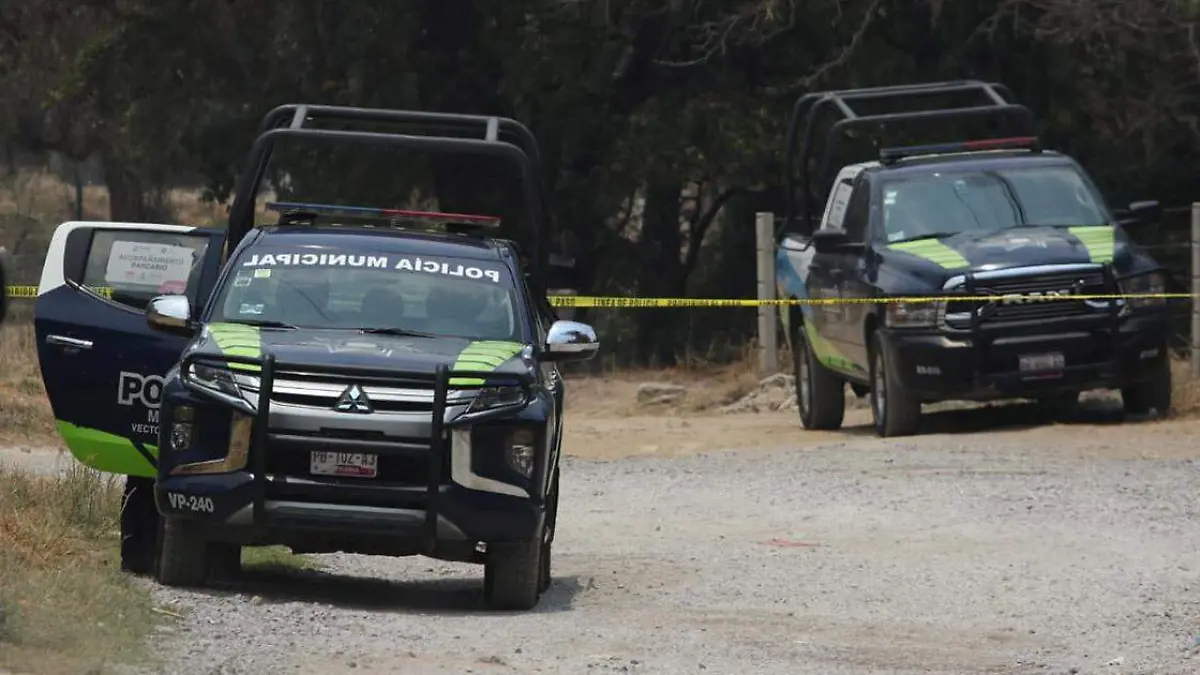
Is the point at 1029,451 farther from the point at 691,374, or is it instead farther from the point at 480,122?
the point at 691,374

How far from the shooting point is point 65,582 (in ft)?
29.9

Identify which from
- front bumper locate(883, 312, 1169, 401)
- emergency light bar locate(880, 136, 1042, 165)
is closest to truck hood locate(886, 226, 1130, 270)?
front bumper locate(883, 312, 1169, 401)

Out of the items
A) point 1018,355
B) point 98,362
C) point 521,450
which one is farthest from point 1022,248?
point 98,362

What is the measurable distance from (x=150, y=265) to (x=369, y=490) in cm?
227

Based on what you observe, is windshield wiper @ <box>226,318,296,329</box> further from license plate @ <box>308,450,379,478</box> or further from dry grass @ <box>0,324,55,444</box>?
dry grass @ <box>0,324,55,444</box>

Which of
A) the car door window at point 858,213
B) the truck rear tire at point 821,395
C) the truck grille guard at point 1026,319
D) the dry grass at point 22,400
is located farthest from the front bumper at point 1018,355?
the dry grass at point 22,400

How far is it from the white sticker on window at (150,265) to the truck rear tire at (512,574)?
2395 millimetres

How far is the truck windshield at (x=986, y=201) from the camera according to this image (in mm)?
17875

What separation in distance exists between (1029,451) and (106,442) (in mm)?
7585

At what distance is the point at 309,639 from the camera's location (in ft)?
28.6

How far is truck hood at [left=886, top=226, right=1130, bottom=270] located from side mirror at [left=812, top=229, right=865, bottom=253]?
338 mm

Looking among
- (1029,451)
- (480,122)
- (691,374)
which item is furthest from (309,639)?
(691,374)

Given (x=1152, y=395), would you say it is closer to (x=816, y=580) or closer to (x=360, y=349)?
(x=816, y=580)

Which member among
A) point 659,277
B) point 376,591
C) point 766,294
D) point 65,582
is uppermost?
point 65,582
